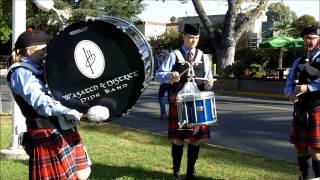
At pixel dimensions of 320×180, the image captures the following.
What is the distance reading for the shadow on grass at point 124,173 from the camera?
237 inches

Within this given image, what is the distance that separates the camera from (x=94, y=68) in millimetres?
3582

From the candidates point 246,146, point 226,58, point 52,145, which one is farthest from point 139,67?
point 226,58

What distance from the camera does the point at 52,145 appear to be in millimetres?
3807

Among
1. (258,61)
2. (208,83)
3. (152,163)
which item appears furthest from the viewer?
(258,61)

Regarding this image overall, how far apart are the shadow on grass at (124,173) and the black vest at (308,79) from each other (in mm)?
1460

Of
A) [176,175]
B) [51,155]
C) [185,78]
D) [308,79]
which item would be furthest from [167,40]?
[51,155]

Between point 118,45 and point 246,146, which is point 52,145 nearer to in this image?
point 118,45

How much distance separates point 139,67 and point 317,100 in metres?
2.35

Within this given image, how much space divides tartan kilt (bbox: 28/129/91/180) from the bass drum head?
1.06ft

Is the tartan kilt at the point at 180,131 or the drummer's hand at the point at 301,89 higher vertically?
the drummer's hand at the point at 301,89

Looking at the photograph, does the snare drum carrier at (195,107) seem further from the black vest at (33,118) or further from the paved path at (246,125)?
the paved path at (246,125)

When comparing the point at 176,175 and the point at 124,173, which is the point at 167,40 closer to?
the point at 124,173

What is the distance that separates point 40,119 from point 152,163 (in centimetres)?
313

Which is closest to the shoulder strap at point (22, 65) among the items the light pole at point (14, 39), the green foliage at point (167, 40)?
the light pole at point (14, 39)
